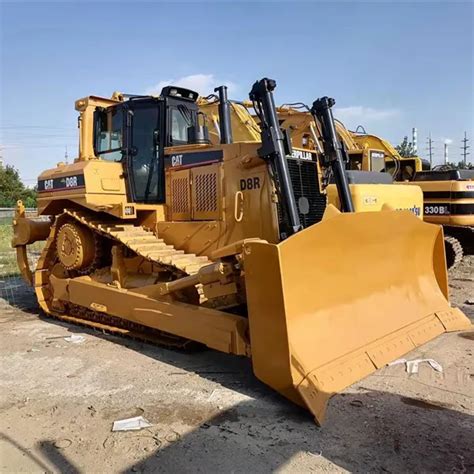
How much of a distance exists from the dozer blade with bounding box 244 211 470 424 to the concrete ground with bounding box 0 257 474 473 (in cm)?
23

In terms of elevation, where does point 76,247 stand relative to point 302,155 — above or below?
below

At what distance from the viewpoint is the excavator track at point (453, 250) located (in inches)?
378

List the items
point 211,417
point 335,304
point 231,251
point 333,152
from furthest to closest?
point 333,152 < point 335,304 < point 231,251 < point 211,417

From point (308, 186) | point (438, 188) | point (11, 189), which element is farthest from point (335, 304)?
point (11, 189)

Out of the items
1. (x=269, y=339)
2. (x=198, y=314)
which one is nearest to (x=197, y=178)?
(x=198, y=314)

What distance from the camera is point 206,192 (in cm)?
589

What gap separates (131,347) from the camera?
5.71m

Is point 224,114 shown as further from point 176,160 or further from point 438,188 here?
point 438,188

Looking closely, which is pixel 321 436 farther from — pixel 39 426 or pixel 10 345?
pixel 10 345

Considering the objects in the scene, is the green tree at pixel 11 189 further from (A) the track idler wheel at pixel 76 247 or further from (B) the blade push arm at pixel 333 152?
(B) the blade push arm at pixel 333 152

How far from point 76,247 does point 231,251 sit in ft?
9.46

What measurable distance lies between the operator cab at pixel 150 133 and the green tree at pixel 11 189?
44.5 metres

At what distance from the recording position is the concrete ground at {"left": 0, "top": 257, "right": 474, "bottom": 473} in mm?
3230

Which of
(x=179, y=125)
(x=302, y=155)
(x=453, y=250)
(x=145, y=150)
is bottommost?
(x=453, y=250)
